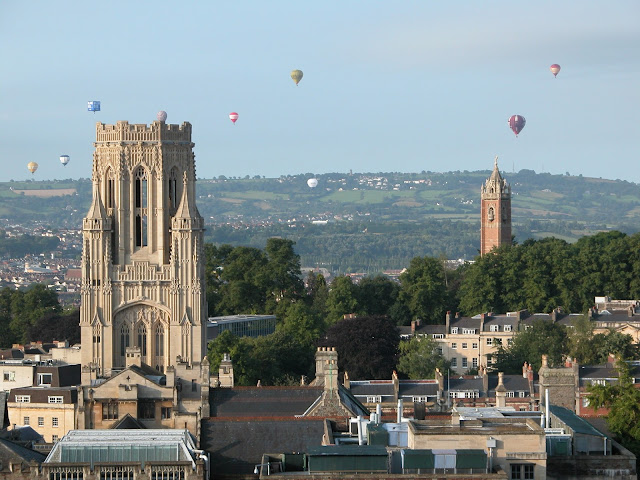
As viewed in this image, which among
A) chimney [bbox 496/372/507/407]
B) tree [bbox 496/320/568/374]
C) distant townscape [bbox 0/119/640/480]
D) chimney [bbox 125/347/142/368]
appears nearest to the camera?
distant townscape [bbox 0/119/640/480]

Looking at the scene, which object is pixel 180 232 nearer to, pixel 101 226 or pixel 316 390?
pixel 101 226

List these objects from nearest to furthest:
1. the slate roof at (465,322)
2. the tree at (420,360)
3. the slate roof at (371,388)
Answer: the slate roof at (371,388) → the tree at (420,360) → the slate roof at (465,322)

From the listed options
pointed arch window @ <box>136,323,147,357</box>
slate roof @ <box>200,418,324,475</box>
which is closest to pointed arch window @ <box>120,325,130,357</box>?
pointed arch window @ <box>136,323,147,357</box>

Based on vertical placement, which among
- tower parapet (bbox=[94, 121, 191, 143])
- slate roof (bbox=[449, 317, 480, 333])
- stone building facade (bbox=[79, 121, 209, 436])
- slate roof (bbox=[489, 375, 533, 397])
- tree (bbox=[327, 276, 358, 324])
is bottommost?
slate roof (bbox=[489, 375, 533, 397])

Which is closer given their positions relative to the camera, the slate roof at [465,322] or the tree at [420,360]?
the tree at [420,360]

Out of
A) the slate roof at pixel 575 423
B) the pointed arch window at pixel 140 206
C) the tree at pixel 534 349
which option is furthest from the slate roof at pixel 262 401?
the tree at pixel 534 349

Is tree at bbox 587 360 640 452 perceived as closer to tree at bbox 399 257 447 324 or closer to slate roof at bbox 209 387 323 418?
slate roof at bbox 209 387 323 418

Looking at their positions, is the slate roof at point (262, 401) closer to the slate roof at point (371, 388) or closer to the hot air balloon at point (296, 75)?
the slate roof at point (371, 388)
